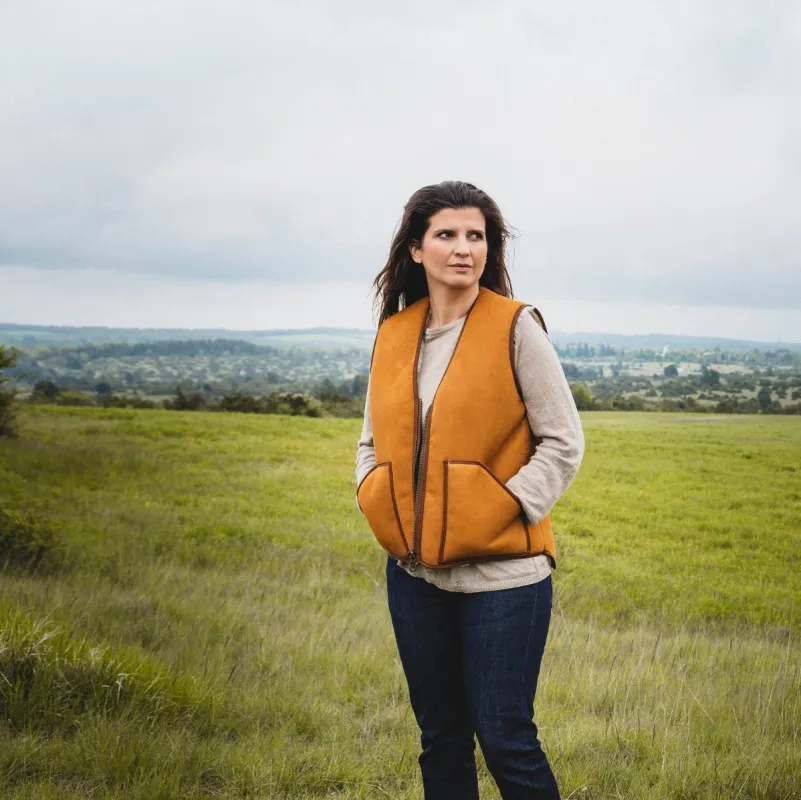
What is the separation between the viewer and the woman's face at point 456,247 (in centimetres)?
198

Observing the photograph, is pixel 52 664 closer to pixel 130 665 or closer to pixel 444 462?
pixel 130 665

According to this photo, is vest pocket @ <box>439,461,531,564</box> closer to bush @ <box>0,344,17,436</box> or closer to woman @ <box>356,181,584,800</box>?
woman @ <box>356,181,584,800</box>

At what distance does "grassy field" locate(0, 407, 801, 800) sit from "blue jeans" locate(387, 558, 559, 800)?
897 millimetres

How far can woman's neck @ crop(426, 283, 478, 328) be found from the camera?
80.3 inches

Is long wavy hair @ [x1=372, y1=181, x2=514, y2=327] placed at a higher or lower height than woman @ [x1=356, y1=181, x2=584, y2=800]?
higher

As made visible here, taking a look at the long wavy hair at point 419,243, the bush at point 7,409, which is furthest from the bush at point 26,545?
the long wavy hair at point 419,243

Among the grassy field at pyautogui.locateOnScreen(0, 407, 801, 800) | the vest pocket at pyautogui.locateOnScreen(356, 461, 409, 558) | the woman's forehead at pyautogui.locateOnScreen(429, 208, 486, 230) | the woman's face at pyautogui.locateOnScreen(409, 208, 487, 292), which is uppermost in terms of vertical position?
the woman's forehead at pyautogui.locateOnScreen(429, 208, 486, 230)

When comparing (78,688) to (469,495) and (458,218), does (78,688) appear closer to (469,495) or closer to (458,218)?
(469,495)

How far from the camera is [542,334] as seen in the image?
1920 millimetres

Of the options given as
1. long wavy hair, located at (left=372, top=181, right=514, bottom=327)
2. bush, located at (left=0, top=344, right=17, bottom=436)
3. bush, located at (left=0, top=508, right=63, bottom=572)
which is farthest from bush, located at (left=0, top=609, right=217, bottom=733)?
bush, located at (left=0, top=344, right=17, bottom=436)

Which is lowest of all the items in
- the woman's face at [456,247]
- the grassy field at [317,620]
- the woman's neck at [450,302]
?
the grassy field at [317,620]

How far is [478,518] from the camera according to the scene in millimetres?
1833

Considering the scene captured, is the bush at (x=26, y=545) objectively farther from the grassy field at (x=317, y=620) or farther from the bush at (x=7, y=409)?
the bush at (x=7, y=409)

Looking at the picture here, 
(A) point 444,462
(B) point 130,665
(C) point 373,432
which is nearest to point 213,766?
(B) point 130,665
